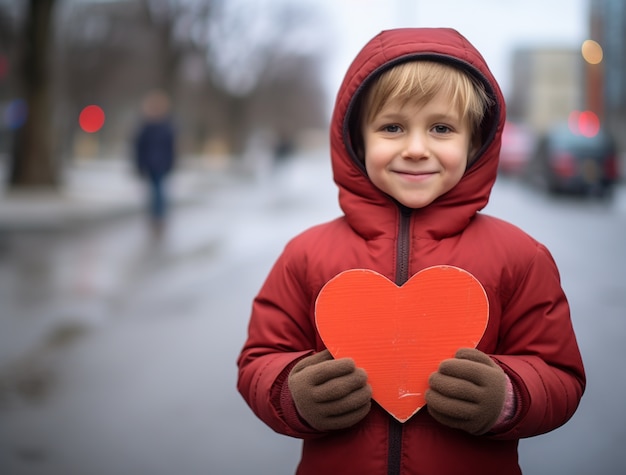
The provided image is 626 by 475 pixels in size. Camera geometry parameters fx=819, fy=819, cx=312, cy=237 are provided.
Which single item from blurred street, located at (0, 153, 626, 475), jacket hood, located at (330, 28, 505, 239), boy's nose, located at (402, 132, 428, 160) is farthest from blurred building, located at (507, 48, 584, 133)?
boy's nose, located at (402, 132, 428, 160)

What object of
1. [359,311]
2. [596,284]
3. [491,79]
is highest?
[491,79]

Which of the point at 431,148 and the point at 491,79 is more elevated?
the point at 491,79

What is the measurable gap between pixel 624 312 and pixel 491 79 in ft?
17.6

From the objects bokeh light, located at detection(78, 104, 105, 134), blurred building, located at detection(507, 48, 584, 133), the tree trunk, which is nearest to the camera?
the tree trunk

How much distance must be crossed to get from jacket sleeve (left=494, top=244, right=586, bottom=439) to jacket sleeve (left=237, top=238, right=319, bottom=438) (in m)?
0.43

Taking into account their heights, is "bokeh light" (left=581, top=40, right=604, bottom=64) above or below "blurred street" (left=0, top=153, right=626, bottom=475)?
above

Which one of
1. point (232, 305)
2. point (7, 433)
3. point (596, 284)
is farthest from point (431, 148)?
point (596, 284)

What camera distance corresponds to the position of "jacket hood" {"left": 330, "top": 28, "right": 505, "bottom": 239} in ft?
5.71

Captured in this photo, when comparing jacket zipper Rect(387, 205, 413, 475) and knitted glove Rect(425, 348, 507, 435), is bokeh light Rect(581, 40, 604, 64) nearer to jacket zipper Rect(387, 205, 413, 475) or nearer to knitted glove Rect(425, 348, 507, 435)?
jacket zipper Rect(387, 205, 413, 475)

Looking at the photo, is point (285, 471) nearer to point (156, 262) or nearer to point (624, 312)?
point (624, 312)

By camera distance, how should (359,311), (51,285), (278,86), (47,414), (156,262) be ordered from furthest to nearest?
(278,86)
(156,262)
(51,285)
(47,414)
(359,311)

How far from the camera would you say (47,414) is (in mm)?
4211

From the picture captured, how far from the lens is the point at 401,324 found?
1.70 m

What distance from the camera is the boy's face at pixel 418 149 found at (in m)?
1.73
